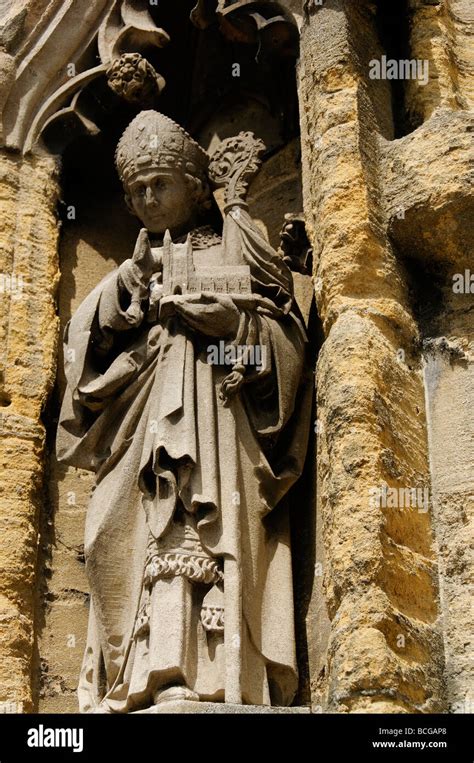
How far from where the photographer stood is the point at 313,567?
5613 millimetres

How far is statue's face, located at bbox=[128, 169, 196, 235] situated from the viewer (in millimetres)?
6051

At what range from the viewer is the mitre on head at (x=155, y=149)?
604 cm

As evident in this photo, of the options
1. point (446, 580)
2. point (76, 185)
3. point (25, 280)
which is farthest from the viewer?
point (76, 185)

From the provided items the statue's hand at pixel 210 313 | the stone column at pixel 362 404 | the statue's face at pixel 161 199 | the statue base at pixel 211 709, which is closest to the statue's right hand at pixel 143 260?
the statue's hand at pixel 210 313

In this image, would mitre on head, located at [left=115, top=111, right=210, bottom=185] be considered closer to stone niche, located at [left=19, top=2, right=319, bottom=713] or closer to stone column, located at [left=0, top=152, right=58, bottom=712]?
stone niche, located at [left=19, top=2, right=319, bottom=713]

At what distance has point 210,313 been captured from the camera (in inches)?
218

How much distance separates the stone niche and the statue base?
2.22 ft

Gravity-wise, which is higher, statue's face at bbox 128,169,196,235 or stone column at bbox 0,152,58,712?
statue's face at bbox 128,169,196,235

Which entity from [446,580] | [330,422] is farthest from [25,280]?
[446,580]

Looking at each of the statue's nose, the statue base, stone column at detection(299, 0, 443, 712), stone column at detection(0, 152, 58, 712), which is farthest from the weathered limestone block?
the statue base

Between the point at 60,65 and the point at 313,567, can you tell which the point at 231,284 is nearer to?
the point at 313,567

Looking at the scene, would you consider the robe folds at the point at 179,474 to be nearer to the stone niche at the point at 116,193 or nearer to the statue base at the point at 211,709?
the statue base at the point at 211,709
